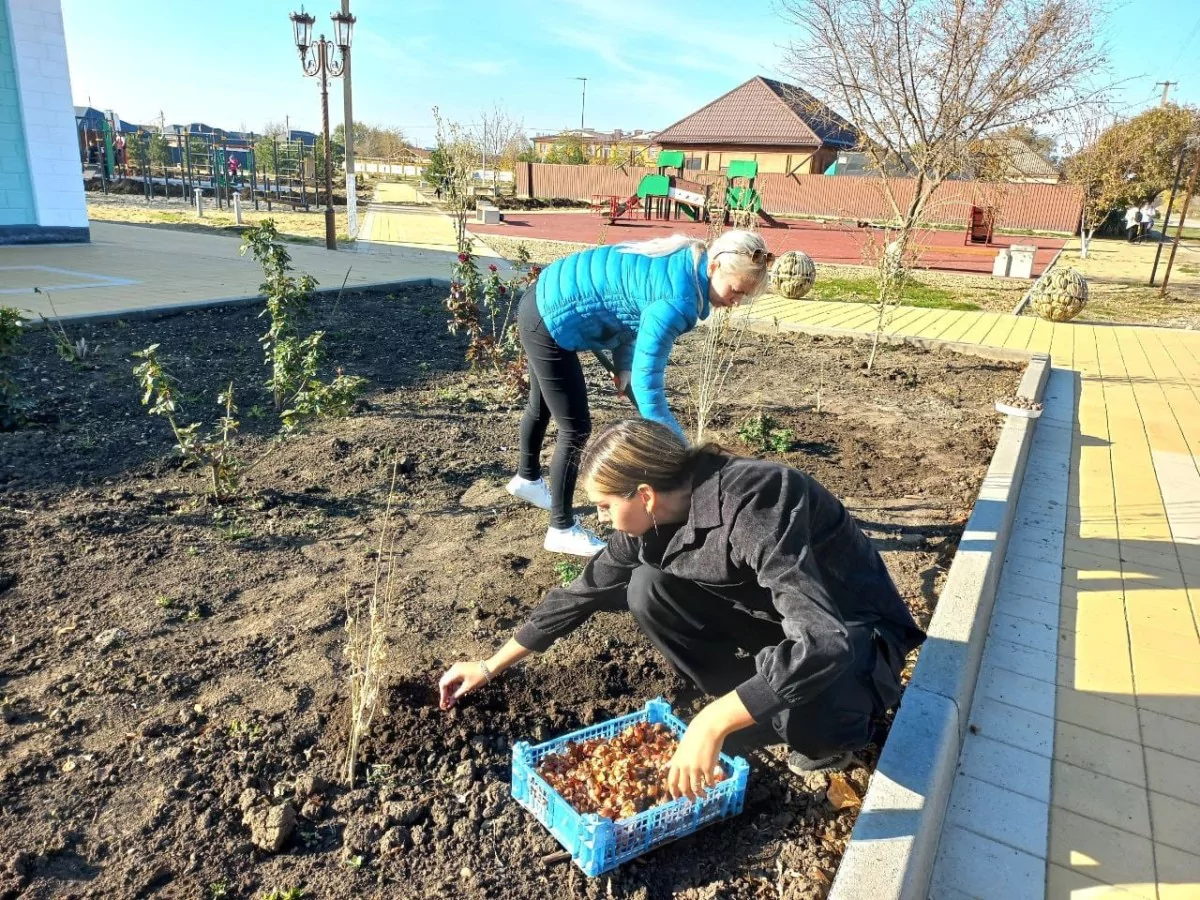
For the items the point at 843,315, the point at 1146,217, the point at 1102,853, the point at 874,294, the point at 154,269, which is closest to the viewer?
the point at 1102,853

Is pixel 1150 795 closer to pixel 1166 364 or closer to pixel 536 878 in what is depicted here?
pixel 536 878

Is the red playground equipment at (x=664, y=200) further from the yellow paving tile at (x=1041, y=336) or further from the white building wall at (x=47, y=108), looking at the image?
the white building wall at (x=47, y=108)

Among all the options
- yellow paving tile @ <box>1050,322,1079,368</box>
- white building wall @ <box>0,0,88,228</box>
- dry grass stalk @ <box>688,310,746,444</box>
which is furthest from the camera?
white building wall @ <box>0,0,88,228</box>

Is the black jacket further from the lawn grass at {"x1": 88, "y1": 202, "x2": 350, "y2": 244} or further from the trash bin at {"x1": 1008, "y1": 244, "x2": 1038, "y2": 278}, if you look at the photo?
the trash bin at {"x1": 1008, "y1": 244, "x2": 1038, "y2": 278}

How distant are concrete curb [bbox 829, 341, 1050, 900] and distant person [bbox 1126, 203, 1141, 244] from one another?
2839 cm

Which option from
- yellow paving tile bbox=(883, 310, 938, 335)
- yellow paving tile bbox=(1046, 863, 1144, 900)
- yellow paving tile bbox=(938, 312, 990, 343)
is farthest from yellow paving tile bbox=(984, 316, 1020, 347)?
yellow paving tile bbox=(1046, 863, 1144, 900)

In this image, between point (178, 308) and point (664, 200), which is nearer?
point (178, 308)

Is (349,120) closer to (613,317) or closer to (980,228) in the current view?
(613,317)

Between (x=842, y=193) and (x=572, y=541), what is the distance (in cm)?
3177

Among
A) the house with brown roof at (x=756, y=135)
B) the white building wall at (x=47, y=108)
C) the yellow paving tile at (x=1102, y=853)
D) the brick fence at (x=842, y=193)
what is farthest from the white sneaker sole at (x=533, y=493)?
Answer: the house with brown roof at (x=756, y=135)

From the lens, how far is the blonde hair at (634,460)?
1.86 meters

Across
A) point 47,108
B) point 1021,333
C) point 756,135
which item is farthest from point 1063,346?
point 756,135

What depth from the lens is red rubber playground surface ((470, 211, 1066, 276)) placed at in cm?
1773

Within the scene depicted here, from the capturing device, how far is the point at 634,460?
1853 millimetres
